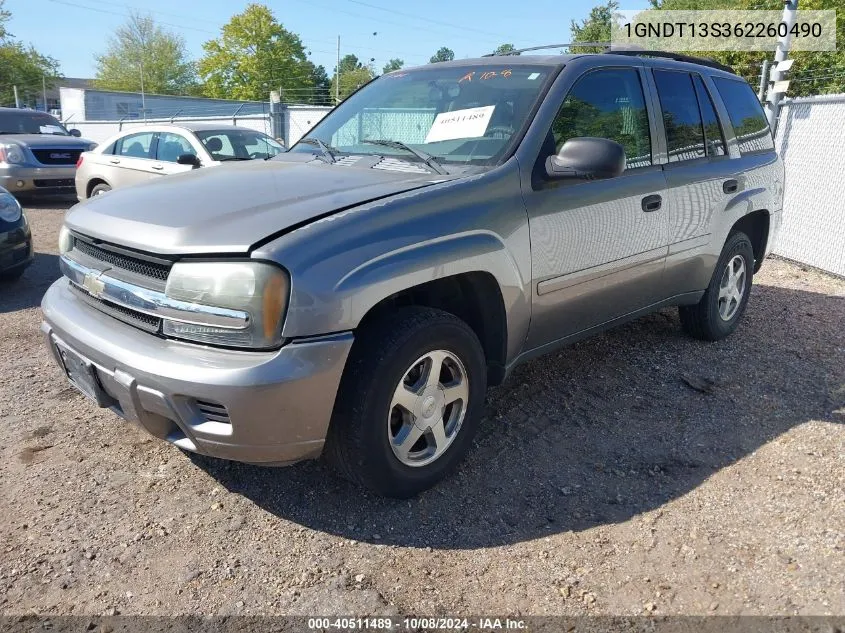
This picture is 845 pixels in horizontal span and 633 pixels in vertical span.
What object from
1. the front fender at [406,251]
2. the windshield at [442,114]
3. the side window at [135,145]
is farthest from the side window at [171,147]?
the front fender at [406,251]

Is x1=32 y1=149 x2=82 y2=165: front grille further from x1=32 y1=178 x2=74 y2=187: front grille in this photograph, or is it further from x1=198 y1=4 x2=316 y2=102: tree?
x1=198 y1=4 x2=316 y2=102: tree

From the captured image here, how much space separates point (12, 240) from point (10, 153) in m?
6.33

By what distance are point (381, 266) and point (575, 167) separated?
112 centimetres

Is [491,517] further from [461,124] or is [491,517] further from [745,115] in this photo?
[745,115]

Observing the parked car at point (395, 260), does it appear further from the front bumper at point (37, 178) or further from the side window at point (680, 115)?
the front bumper at point (37, 178)

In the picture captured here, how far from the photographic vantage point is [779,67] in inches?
326

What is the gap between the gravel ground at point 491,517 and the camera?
2.36 m

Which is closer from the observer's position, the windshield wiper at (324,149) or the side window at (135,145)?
the windshield wiper at (324,149)

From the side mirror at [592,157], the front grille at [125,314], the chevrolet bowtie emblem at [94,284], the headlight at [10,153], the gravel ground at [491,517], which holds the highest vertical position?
the headlight at [10,153]

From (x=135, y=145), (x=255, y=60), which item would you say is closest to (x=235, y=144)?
(x=135, y=145)

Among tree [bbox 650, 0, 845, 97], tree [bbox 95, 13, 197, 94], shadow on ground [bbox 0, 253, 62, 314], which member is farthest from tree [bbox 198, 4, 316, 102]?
shadow on ground [bbox 0, 253, 62, 314]

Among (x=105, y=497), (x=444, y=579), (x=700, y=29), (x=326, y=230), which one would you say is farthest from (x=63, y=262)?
(x=700, y=29)

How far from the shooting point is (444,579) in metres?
2.44

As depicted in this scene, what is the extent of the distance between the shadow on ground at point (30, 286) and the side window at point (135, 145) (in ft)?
7.83
